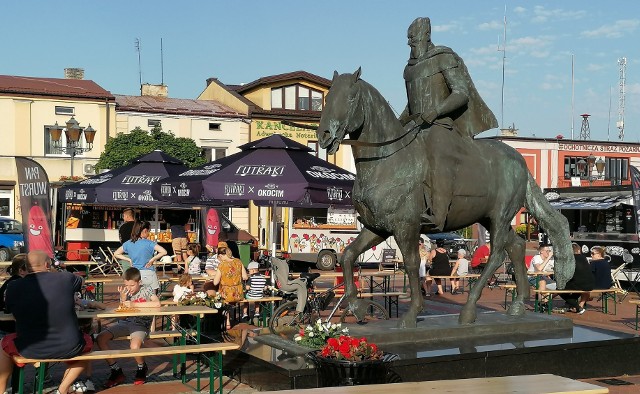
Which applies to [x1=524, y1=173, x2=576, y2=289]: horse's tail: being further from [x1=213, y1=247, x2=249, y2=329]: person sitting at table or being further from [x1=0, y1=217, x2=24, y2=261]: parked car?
[x1=0, y1=217, x2=24, y2=261]: parked car

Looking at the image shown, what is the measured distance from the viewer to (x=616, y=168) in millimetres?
57156

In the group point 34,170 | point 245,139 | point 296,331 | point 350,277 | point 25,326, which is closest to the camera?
point 25,326

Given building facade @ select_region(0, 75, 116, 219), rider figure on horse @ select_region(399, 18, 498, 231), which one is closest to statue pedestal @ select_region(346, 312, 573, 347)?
rider figure on horse @ select_region(399, 18, 498, 231)

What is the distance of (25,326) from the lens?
8.13 meters

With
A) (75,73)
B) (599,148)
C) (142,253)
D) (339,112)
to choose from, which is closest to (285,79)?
(75,73)

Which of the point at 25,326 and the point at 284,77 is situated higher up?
the point at 284,77

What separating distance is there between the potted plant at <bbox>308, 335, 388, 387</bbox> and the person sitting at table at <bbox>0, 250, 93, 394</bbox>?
241 cm

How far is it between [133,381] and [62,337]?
7.07ft

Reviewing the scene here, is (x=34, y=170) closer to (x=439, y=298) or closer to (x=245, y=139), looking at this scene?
(x=439, y=298)

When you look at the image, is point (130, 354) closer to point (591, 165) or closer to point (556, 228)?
point (556, 228)

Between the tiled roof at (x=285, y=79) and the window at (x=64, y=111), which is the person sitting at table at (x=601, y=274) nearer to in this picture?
the window at (x=64, y=111)

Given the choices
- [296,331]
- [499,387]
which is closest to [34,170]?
[296,331]

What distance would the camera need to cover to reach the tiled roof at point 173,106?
1667 inches

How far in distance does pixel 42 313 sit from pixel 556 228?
239 inches
